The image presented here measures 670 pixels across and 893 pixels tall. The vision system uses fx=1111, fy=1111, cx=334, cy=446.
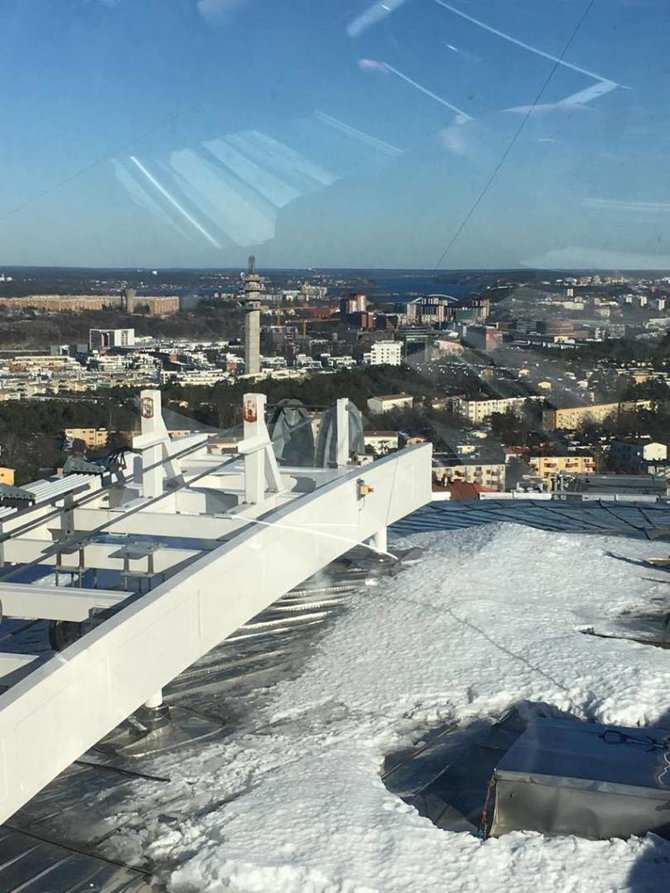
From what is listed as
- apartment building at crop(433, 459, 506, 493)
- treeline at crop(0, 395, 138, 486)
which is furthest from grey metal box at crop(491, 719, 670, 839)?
apartment building at crop(433, 459, 506, 493)

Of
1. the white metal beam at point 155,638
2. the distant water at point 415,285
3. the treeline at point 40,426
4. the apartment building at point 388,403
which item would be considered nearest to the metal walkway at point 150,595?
the white metal beam at point 155,638

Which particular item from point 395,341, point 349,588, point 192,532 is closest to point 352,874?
point 192,532

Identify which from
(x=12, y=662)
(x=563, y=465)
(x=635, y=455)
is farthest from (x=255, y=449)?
(x=635, y=455)

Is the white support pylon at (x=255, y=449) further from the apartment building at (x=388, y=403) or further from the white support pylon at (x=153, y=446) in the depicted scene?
the apartment building at (x=388, y=403)

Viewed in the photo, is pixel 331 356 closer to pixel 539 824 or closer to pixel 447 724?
pixel 447 724

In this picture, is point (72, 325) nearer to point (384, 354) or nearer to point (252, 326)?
point (252, 326)

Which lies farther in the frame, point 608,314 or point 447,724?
point 608,314
